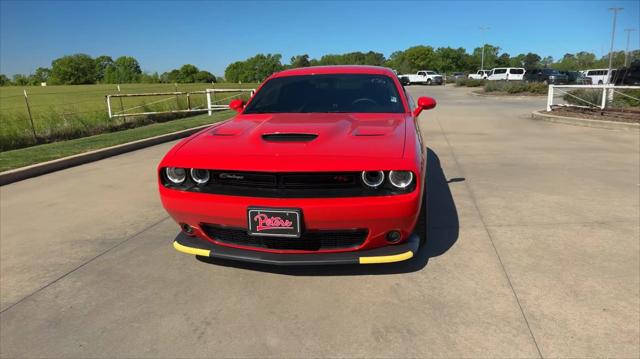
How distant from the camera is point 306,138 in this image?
302cm

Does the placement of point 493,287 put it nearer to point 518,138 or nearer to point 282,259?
point 282,259

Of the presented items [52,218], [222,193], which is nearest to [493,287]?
[222,193]

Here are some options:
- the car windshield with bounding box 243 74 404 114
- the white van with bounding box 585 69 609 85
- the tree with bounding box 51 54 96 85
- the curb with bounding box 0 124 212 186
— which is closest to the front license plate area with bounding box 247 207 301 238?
the car windshield with bounding box 243 74 404 114

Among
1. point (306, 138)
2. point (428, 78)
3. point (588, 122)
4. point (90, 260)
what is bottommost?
point (588, 122)

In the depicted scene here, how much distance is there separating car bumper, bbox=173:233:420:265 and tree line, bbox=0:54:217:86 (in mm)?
125381

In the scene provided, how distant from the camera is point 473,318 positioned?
2.60 meters

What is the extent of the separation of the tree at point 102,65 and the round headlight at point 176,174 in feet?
505

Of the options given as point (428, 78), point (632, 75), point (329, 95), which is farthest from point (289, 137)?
point (428, 78)

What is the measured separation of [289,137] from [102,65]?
164 metres

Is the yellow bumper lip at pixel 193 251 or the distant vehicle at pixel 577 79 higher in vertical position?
the yellow bumper lip at pixel 193 251

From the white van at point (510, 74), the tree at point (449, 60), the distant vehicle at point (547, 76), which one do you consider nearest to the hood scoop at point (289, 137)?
the distant vehicle at point (547, 76)

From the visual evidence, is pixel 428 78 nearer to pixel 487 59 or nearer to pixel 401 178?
pixel 401 178

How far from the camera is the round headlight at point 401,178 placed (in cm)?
274

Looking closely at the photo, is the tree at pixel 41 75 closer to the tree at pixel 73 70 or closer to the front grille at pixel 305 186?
the tree at pixel 73 70
